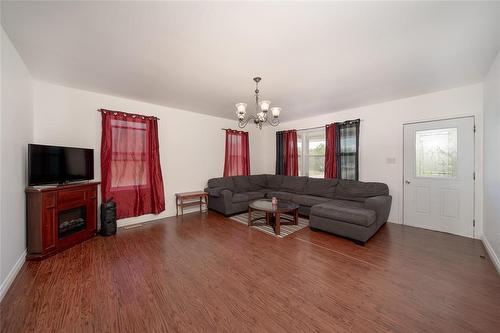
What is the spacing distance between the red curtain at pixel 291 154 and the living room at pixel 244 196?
3.51ft

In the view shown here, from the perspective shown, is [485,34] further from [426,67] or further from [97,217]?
[97,217]

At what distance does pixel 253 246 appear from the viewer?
2.92m

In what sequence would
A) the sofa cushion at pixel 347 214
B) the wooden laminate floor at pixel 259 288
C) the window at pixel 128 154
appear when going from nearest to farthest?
the wooden laminate floor at pixel 259 288 < the sofa cushion at pixel 347 214 < the window at pixel 128 154

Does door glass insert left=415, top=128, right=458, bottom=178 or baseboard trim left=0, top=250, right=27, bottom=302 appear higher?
door glass insert left=415, top=128, right=458, bottom=178

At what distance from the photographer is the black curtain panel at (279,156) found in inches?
235

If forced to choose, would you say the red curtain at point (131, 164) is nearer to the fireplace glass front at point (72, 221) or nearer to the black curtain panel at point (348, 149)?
the fireplace glass front at point (72, 221)

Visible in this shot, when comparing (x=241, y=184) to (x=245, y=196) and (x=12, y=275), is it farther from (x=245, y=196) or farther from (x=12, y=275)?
(x=12, y=275)

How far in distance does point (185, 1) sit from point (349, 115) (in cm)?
422

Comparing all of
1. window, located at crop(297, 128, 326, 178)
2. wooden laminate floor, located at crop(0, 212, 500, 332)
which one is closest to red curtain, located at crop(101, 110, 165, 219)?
wooden laminate floor, located at crop(0, 212, 500, 332)

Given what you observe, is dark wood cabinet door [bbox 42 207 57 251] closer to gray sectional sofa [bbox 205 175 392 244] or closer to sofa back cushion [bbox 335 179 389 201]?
gray sectional sofa [bbox 205 175 392 244]

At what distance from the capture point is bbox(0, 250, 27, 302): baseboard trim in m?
1.83

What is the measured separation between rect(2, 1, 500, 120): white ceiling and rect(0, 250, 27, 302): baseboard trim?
2.46m

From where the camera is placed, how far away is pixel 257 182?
5922mm

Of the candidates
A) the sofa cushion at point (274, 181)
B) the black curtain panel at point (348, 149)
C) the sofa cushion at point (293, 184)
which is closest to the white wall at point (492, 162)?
the black curtain panel at point (348, 149)
